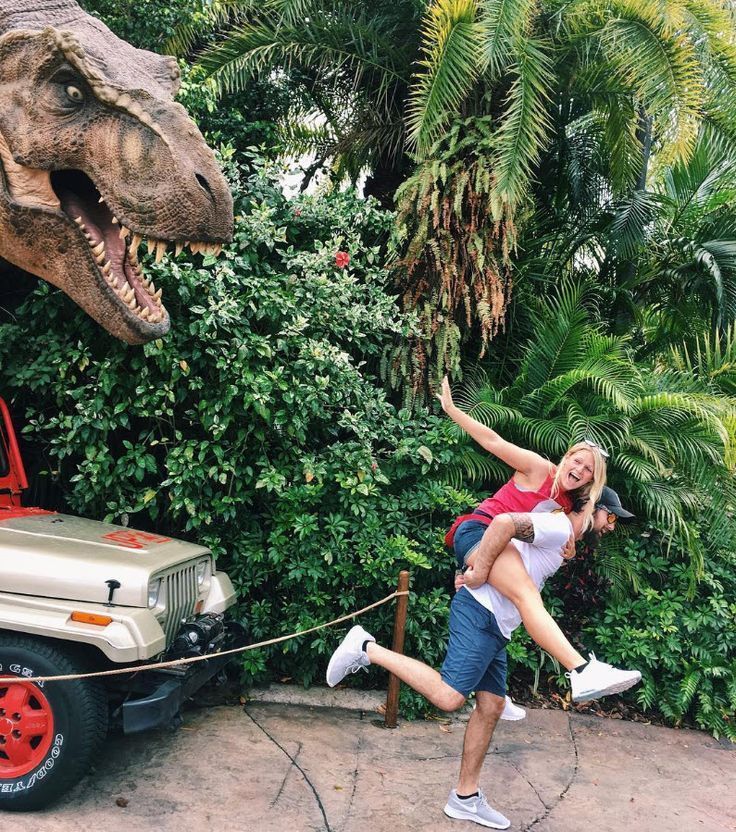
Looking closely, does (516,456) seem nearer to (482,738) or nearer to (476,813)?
(482,738)

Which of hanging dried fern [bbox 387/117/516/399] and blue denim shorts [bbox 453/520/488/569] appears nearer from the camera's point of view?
blue denim shorts [bbox 453/520/488/569]

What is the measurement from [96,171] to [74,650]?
232 centimetres

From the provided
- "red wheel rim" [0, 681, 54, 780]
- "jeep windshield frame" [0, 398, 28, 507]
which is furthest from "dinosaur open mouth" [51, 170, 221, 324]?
"red wheel rim" [0, 681, 54, 780]

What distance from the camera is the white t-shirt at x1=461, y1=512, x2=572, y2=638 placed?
11.7 feet

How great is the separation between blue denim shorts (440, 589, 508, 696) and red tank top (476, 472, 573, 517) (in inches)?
17.3

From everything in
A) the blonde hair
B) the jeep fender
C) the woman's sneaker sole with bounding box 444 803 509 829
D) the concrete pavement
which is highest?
the blonde hair

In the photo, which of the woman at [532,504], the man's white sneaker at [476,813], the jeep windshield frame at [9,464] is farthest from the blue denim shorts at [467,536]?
the jeep windshield frame at [9,464]

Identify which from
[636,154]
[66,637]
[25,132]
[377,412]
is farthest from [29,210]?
[636,154]

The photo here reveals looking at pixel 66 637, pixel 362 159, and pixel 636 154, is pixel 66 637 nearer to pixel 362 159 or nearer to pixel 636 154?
pixel 362 159

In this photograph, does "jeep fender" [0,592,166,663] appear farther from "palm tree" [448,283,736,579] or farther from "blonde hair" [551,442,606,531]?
"palm tree" [448,283,736,579]

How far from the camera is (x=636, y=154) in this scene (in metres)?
7.64

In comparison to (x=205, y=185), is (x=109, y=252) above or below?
below

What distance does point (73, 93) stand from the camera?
405cm

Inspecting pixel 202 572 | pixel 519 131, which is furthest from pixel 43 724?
pixel 519 131
